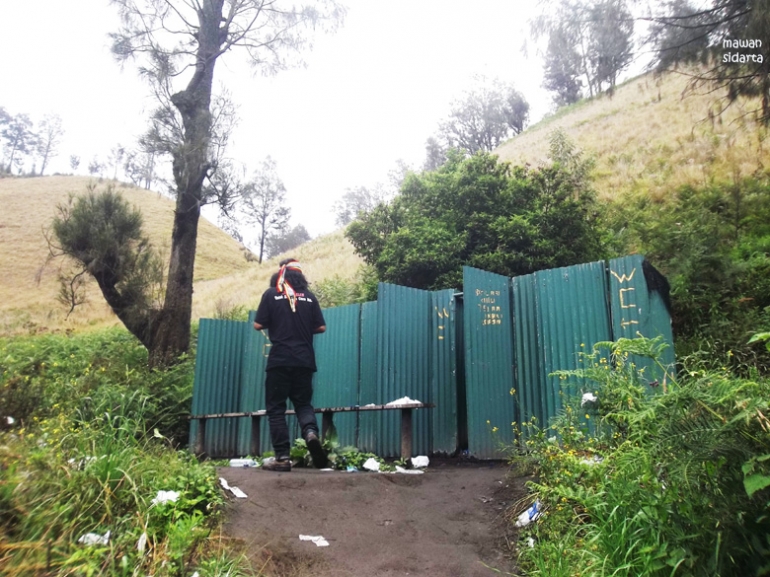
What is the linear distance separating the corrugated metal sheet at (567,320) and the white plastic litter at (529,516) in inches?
70.6

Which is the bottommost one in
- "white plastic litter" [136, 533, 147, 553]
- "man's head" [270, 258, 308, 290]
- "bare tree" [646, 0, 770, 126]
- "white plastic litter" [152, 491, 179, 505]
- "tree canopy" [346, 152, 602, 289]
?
"white plastic litter" [136, 533, 147, 553]

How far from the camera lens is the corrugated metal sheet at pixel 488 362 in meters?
5.93

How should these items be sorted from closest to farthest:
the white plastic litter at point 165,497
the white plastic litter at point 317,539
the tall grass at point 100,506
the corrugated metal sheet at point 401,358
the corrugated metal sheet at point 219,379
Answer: the tall grass at point 100,506, the white plastic litter at point 165,497, the white plastic litter at point 317,539, the corrugated metal sheet at point 401,358, the corrugated metal sheet at point 219,379

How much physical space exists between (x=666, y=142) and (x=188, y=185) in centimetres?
1621

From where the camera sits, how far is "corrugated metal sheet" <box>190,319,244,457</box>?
27.2ft

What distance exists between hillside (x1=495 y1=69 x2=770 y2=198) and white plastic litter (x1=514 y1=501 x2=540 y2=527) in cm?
693

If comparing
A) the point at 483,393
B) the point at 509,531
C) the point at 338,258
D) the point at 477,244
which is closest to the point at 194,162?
the point at 477,244

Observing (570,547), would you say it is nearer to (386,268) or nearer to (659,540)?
(659,540)

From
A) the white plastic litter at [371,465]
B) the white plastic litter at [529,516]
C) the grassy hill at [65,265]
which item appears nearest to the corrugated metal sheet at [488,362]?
the white plastic litter at [371,465]

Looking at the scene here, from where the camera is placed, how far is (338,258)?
2461 cm

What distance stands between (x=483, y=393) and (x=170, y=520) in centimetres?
374

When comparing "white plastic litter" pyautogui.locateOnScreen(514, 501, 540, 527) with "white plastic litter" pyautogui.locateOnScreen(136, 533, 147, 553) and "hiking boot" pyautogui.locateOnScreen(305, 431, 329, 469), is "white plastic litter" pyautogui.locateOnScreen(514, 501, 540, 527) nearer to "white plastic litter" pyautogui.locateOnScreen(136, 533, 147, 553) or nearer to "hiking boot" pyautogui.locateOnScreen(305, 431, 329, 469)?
"hiking boot" pyautogui.locateOnScreen(305, 431, 329, 469)

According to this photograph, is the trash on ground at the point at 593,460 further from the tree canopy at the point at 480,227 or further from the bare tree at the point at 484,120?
the bare tree at the point at 484,120

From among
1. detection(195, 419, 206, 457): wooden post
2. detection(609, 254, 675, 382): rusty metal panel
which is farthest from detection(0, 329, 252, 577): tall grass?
detection(609, 254, 675, 382): rusty metal panel
